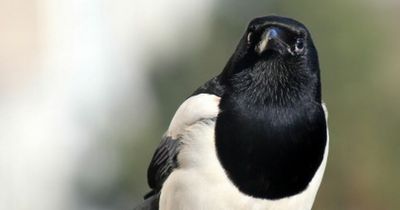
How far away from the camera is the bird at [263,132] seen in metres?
0.78

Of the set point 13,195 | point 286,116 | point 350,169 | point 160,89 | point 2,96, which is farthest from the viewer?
point 2,96

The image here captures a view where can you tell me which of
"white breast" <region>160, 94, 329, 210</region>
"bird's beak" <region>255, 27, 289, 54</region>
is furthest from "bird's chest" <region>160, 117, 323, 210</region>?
"bird's beak" <region>255, 27, 289, 54</region>

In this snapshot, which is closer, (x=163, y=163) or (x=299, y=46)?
(x=299, y=46)

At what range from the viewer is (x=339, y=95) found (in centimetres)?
160

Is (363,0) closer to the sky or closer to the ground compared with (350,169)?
closer to the sky

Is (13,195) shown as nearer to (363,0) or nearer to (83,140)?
(83,140)

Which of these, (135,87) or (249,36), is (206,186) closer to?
(249,36)

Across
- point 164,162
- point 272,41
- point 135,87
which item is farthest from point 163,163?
point 135,87

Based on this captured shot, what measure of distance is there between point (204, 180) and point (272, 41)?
158 mm

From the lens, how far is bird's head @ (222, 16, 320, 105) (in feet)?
2.48

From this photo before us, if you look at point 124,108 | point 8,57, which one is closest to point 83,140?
point 124,108

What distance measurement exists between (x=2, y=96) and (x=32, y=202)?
0.34 m

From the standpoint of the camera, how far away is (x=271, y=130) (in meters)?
0.78

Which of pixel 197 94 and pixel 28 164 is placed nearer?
pixel 197 94
